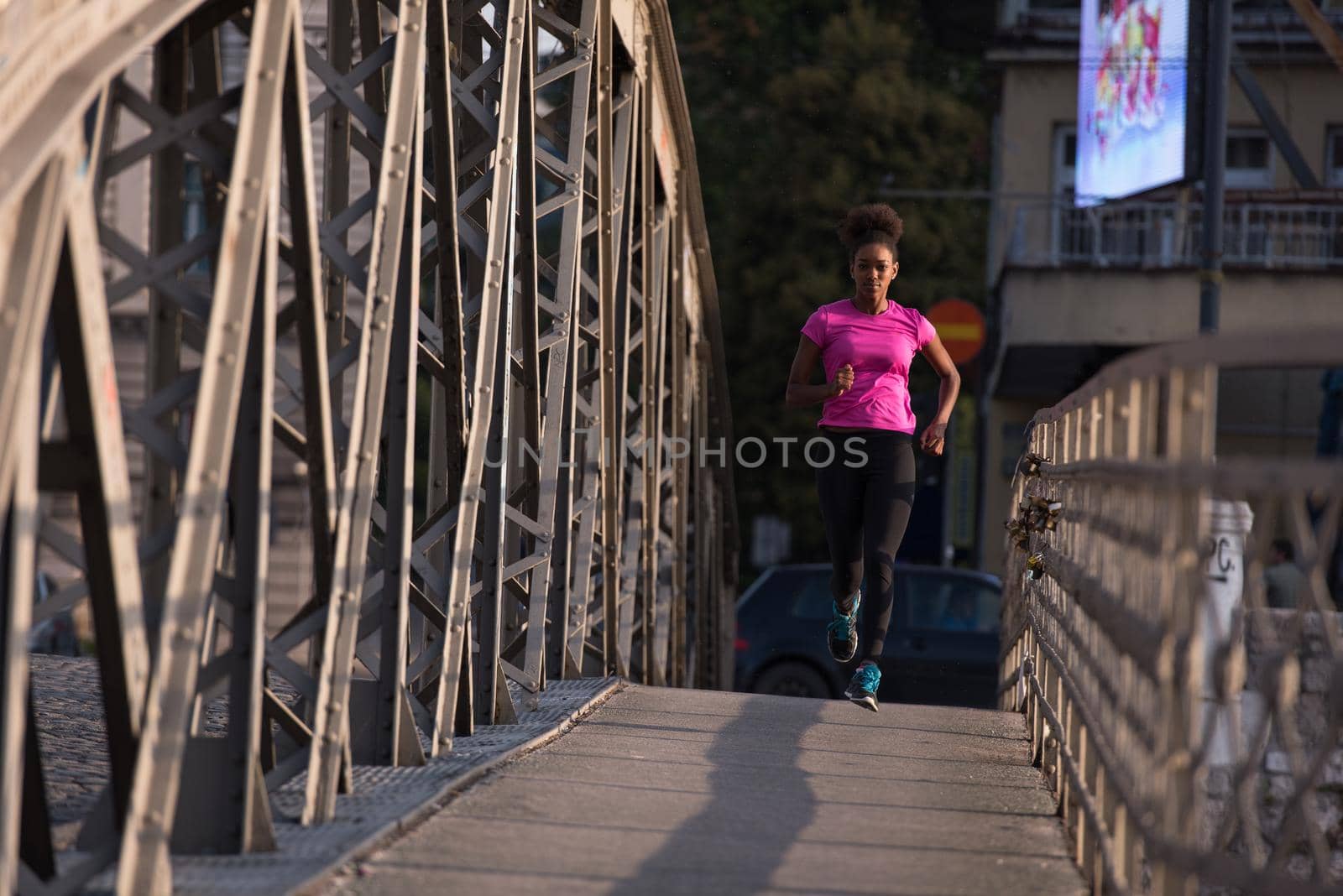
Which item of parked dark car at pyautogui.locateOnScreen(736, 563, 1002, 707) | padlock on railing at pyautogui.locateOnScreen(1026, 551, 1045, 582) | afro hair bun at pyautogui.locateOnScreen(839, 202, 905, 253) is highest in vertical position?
afro hair bun at pyautogui.locateOnScreen(839, 202, 905, 253)

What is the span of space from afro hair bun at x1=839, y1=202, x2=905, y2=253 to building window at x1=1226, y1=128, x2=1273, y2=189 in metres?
21.9

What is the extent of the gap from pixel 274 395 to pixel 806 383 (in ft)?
8.54

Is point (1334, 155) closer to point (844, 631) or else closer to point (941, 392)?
point (941, 392)

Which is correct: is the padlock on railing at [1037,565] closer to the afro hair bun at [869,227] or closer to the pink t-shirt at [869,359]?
the pink t-shirt at [869,359]

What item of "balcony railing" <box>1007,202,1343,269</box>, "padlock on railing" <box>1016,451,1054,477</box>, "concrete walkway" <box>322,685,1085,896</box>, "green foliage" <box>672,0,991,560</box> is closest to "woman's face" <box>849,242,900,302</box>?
"padlock on railing" <box>1016,451,1054,477</box>

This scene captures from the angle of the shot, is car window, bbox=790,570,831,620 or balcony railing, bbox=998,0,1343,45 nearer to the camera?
car window, bbox=790,570,831,620

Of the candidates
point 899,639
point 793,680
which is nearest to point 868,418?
point 793,680

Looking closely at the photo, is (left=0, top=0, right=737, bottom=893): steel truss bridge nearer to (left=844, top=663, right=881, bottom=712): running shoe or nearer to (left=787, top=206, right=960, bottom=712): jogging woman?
(left=787, top=206, right=960, bottom=712): jogging woman

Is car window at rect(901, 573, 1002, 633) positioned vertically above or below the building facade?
below

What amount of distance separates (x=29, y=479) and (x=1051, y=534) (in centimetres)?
398

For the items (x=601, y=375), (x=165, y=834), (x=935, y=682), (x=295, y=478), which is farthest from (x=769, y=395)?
(x=165, y=834)

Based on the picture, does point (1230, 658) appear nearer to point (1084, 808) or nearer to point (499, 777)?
point (1084, 808)

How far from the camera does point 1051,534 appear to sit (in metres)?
6.30

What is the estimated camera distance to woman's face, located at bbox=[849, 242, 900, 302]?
716 cm
